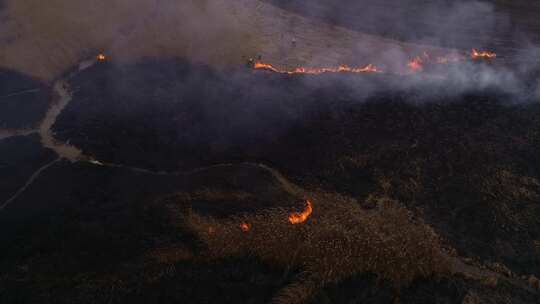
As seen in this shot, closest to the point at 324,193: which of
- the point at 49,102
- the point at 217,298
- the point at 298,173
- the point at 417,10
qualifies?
the point at 298,173

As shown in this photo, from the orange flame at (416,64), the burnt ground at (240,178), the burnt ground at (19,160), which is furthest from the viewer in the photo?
the orange flame at (416,64)

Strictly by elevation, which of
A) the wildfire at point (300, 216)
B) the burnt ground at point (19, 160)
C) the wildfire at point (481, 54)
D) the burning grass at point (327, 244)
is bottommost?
the burnt ground at point (19, 160)

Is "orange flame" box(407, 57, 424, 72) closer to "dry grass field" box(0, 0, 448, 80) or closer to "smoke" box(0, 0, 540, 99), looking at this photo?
"smoke" box(0, 0, 540, 99)

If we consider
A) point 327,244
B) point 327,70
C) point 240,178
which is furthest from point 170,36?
point 327,244

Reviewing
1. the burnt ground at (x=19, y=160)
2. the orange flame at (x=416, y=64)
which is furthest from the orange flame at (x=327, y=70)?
the burnt ground at (x=19, y=160)

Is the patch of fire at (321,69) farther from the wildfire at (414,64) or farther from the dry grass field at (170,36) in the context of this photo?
the dry grass field at (170,36)
